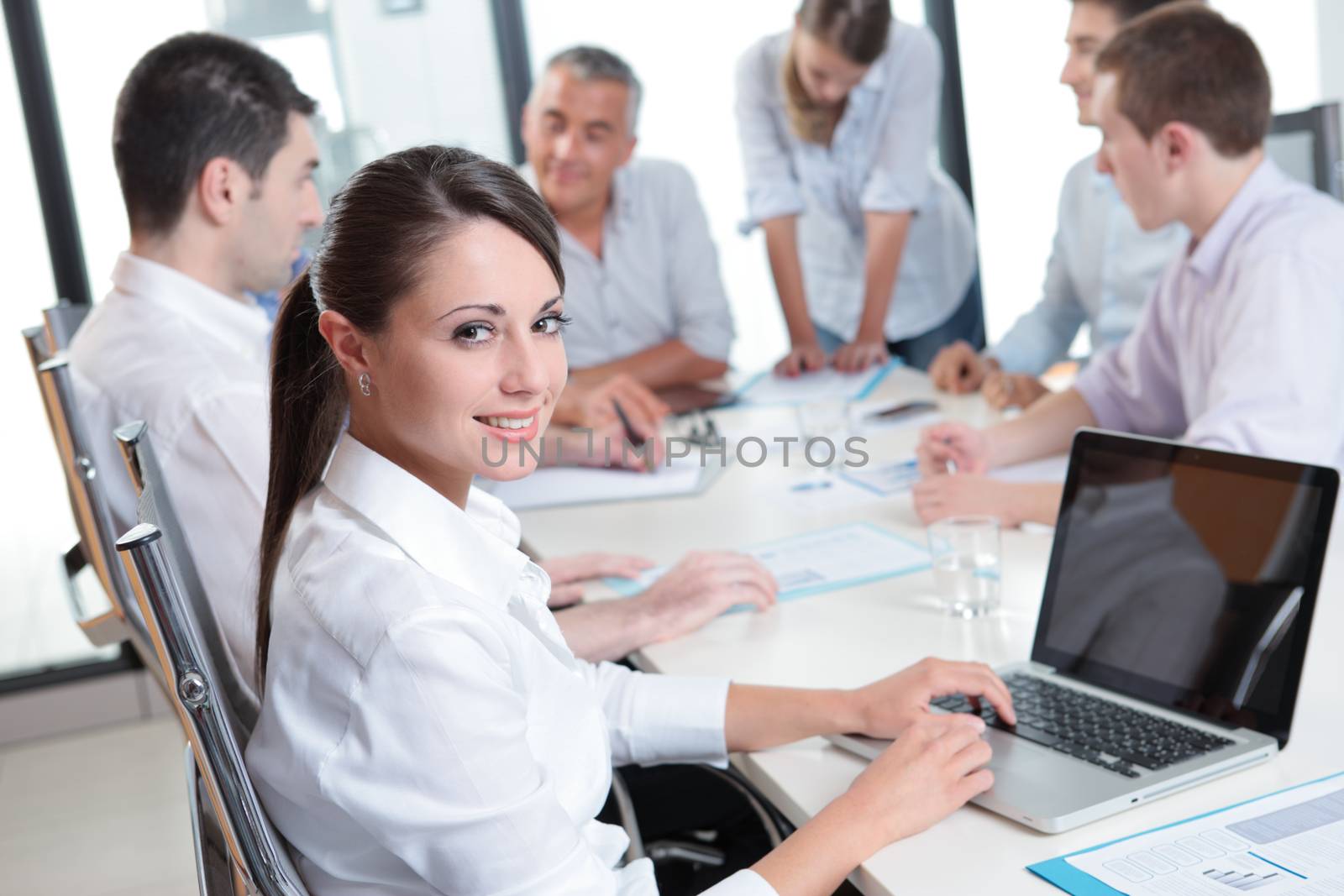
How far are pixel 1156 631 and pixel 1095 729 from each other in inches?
4.9

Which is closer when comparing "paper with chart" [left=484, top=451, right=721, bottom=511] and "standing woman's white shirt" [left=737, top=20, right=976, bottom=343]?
"paper with chart" [left=484, top=451, right=721, bottom=511]

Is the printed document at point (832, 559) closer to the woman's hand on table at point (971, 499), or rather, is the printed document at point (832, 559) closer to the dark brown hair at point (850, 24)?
the woman's hand on table at point (971, 499)

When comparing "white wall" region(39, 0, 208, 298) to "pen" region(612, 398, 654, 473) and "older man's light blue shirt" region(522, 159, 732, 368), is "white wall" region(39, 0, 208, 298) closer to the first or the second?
"older man's light blue shirt" region(522, 159, 732, 368)

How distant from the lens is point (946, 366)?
2730 mm

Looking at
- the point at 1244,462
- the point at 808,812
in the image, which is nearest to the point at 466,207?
the point at 808,812

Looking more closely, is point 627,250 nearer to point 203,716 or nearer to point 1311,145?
point 1311,145

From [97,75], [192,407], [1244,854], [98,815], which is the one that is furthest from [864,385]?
[97,75]

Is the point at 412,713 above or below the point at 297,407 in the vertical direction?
below

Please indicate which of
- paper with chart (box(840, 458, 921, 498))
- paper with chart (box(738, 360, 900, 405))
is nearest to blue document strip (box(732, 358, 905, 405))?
paper with chart (box(738, 360, 900, 405))

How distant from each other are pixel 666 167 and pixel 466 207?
2.26m

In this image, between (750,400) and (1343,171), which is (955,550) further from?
(1343,171)

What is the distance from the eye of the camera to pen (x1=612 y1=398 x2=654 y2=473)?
7.61 ft

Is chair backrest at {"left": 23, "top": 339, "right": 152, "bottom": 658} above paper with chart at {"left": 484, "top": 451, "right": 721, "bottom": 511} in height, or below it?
above

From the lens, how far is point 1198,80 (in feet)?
6.13
